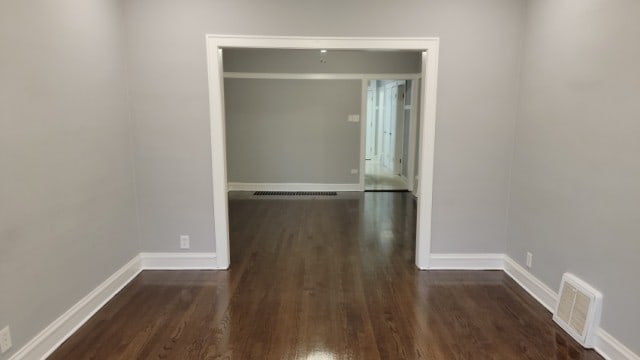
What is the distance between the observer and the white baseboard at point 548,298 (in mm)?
2338

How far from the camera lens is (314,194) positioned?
736 cm

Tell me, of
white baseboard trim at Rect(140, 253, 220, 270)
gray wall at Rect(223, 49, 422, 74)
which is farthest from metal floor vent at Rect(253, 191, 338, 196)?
white baseboard trim at Rect(140, 253, 220, 270)

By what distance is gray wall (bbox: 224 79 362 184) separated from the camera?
738 cm

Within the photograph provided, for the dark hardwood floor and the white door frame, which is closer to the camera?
the dark hardwood floor

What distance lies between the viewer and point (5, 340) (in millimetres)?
2119

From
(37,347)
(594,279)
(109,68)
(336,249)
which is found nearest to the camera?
(37,347)

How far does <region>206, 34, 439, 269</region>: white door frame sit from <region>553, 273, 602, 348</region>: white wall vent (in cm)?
123

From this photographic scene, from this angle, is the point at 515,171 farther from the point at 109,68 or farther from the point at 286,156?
the point at 286,156

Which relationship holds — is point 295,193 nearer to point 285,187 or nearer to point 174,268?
point 285,187

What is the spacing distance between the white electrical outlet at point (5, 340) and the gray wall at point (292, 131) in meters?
5.57

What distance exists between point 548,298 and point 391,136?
717 centimetres

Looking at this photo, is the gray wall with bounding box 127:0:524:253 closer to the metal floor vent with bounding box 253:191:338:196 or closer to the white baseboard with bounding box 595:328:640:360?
the white baseboard with bounding box 595:328:640:360

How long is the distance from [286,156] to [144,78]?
4146 millimetres

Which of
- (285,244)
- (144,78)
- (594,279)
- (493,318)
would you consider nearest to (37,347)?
(144,78)
